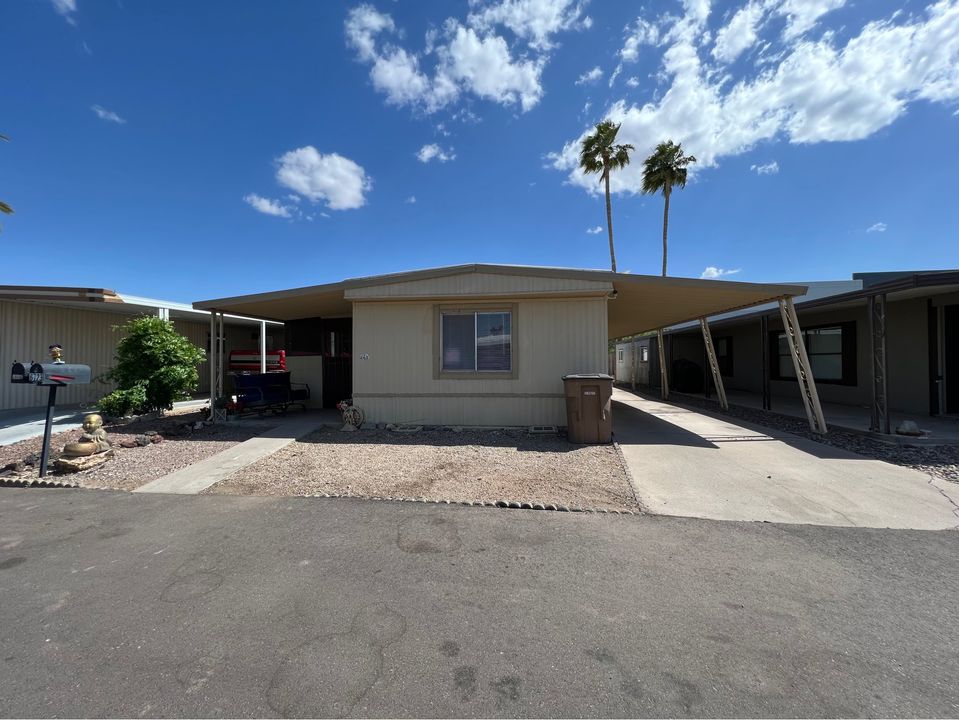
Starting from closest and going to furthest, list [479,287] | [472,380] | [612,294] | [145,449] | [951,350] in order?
[145,449] < [479,287] < [612,294] < [472,380] < [951,350]

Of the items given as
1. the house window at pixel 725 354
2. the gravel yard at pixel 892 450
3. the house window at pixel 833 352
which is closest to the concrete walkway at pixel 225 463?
the gravel yard at pixel 892 450

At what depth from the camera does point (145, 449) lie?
7.18 meters

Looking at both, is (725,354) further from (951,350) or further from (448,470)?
(448,470)

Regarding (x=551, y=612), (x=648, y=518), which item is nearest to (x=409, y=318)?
(x=648, y=518)

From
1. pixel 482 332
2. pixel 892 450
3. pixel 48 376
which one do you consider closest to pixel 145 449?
pixel 48 376

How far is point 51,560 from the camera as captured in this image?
3.42m

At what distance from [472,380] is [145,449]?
18.8 ft

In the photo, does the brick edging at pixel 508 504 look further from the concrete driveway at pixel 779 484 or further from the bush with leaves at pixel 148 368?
the bush with leaves at pixel 148 368

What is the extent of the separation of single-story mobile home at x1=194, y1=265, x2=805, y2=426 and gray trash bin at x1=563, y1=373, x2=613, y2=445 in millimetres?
910

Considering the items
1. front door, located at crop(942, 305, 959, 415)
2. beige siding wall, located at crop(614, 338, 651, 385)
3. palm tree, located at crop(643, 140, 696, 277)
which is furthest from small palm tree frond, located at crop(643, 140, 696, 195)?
front door, located at crop(942, 305, 959, 415)

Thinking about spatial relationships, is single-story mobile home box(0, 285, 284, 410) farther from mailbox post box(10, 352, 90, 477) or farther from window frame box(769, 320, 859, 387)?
window frame box(769, 320, 859, 387)

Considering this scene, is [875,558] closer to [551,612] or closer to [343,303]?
[551,612]

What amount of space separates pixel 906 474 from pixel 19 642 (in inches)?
345

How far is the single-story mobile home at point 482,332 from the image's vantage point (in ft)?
26.3
